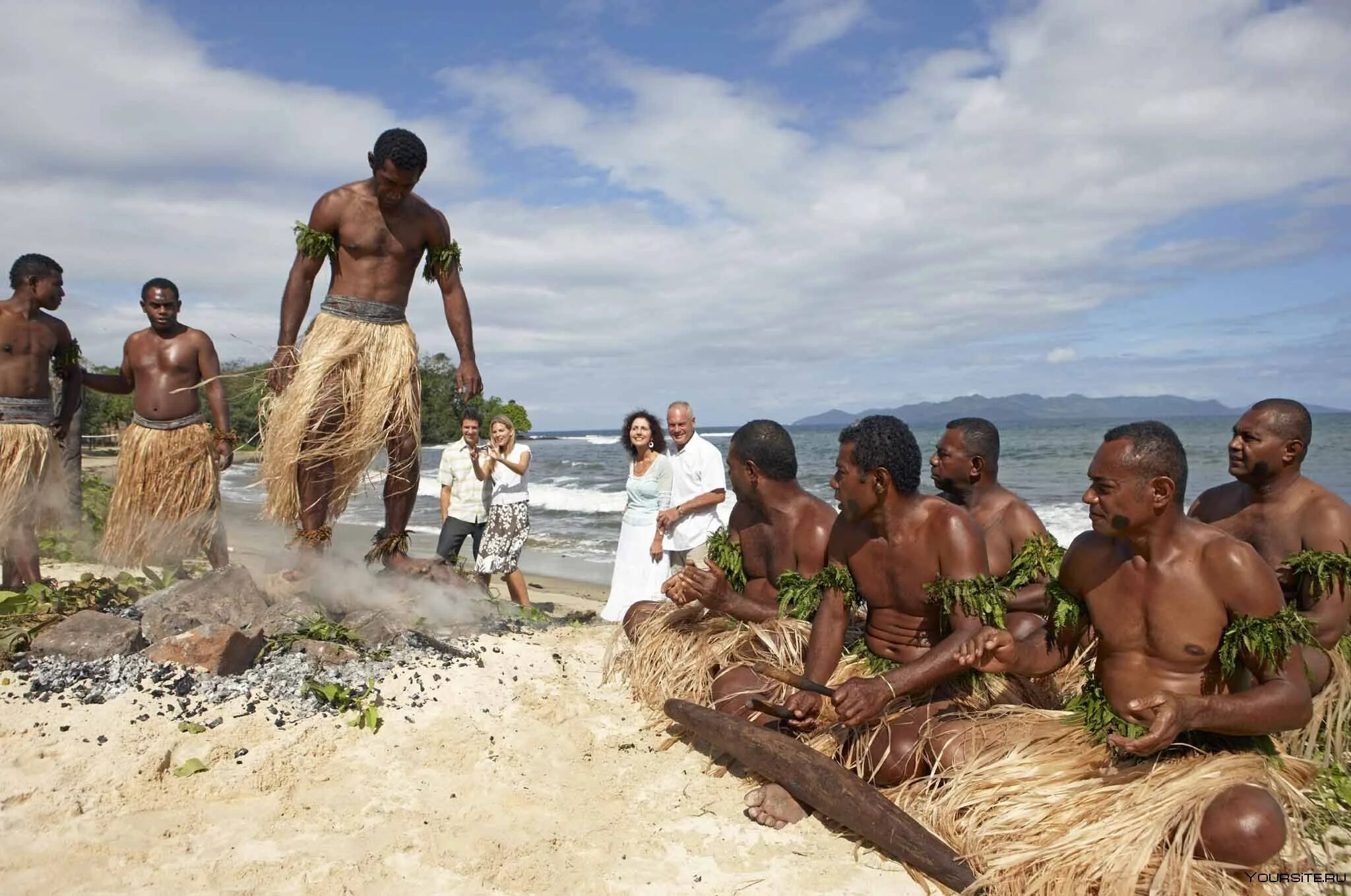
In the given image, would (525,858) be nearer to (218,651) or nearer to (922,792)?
(922,792)

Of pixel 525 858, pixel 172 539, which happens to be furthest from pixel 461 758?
pixel 172 539

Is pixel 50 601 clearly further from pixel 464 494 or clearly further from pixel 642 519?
pixel 642 519

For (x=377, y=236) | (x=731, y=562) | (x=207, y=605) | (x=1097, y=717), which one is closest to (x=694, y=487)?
(x=731, y=562)

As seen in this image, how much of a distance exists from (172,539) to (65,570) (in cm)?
116

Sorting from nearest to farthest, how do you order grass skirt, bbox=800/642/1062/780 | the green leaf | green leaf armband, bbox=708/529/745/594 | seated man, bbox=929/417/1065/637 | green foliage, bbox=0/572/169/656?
the green leaf < grass skirt, bbox=800/642/1062/780 < seated man, bbox=929/417/1065/637 < green foliage, bbox=0/572/169/656 < green leaf armband, bbox=708/529/745/594

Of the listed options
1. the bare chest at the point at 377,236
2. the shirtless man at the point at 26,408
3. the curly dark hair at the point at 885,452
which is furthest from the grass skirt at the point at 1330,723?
the shirtless man at the point at 26,408

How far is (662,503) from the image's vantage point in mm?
6352

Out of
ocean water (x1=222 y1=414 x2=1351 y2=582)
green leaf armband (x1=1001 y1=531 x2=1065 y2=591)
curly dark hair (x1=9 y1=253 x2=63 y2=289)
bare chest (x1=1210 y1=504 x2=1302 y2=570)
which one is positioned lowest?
ocean water (x1=222 y1=414 x2=1351 y2=582)

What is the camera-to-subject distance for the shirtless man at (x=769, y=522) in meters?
3.92

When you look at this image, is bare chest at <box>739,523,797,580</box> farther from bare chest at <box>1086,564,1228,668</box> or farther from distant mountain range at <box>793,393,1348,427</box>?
distant mountain range at <box>793,393,1348,427</box>

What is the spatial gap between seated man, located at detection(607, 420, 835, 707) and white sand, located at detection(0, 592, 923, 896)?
0.37m

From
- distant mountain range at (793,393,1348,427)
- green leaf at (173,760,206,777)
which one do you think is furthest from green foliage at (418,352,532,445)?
distant mountain range at (793,393,1348,427)

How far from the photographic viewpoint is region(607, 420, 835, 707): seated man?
391cm

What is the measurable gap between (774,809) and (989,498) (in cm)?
197
